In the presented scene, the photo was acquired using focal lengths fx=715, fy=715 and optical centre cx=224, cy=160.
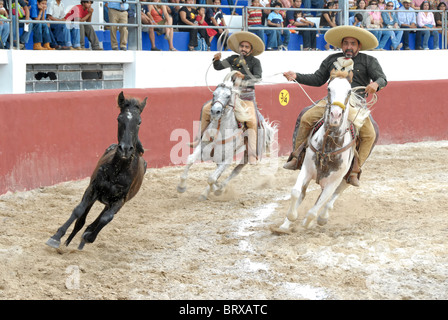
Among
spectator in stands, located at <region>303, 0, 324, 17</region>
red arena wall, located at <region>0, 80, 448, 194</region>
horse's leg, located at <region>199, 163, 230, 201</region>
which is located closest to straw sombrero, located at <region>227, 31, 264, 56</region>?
red arena wall, located at <region>0, 80, 448, 194</region>

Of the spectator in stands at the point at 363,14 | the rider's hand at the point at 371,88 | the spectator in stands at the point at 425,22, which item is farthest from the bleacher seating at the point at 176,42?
the rider's hand at the point at 371,88

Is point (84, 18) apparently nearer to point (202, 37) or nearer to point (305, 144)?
point (202, 37)

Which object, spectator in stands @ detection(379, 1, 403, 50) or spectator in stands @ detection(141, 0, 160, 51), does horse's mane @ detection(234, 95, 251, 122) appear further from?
spectator in stands @ detection(379, 1, 403, 50)

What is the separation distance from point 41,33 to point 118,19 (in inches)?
67.2

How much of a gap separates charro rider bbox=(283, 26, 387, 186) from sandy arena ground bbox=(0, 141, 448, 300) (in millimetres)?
816

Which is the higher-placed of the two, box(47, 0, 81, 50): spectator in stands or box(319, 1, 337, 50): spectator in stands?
box(319, 1, 337, 50): spectator in stands

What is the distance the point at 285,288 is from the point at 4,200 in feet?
15.6

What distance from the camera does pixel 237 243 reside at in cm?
755

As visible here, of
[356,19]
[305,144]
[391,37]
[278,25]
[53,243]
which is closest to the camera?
[53,243]

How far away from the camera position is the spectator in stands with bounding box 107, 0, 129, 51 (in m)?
13.9

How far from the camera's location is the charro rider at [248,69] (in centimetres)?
995

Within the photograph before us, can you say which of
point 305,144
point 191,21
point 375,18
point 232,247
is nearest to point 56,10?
point 191,21

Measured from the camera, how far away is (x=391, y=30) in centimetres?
1795

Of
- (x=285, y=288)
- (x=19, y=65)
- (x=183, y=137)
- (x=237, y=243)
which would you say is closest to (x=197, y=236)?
(x=237, y=243)
